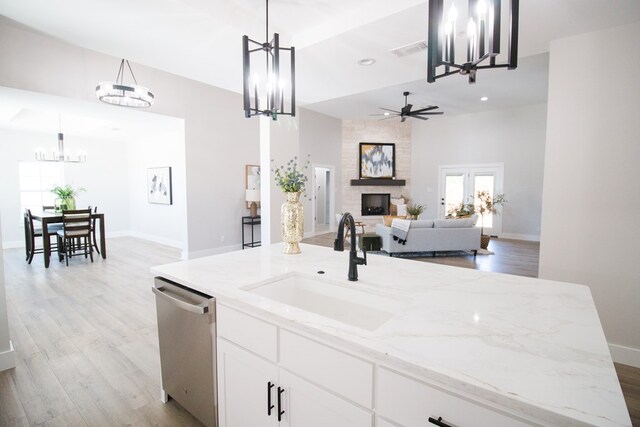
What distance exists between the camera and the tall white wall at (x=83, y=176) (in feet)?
22.8

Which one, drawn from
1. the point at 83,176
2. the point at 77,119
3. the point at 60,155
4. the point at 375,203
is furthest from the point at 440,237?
the point at 83,176

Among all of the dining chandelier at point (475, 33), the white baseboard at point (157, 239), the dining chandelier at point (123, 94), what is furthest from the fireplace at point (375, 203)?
the dining chandelier at point (475, 33)

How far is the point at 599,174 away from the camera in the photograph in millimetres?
2629

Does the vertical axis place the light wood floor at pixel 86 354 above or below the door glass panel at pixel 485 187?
below

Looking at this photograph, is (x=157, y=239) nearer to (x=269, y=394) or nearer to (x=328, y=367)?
(x=269, y=394)

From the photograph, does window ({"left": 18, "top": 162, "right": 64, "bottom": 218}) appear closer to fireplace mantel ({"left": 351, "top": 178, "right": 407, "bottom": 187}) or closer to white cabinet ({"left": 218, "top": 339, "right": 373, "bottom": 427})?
fireplace mantel ({"left": 351, "top": 178, "right": 407, "bottom": 187})

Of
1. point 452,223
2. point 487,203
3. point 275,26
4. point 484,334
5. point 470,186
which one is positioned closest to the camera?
point 484,334

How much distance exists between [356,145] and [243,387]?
825 cm

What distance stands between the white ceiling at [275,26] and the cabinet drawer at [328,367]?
2463 millimetres

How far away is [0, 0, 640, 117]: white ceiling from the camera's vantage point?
2369mm

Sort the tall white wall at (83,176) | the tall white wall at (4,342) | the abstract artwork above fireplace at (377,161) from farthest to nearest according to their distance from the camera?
the abstract artwork above fireplace at (377,161) → the tall white wall at (83,176) → the tall white wall at (4,342)

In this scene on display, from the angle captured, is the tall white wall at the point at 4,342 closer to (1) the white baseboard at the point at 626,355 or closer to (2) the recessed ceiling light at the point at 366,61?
(2) the recessed ceiling light at the point at 366,61

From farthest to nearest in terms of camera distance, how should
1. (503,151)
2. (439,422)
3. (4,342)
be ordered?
1. (503,151)
2. (4,342)
3. (439,422)

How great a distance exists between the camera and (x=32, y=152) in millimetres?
7238
